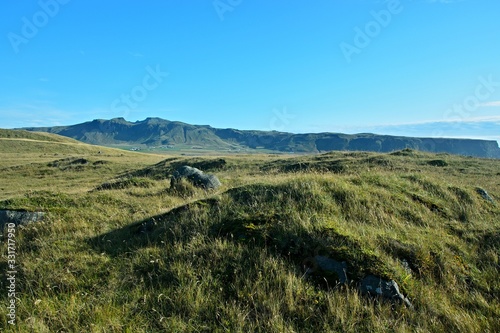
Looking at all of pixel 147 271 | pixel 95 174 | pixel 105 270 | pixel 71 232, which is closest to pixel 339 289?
pixel 147 271

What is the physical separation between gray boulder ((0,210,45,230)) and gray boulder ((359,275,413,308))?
908 cm

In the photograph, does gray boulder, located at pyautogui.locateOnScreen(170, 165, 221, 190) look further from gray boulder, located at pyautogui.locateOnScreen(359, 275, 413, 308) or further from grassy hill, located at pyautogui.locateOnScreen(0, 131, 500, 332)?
gray boulder, located at pyautogui.locateOnScreen(359, 275, 413, 308)

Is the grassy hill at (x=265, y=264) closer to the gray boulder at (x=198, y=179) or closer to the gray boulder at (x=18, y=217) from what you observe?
the gray boulder at (x=18, y=217)

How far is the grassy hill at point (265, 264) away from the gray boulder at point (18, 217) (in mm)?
361

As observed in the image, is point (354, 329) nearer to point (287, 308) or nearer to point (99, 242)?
point (287, 308)

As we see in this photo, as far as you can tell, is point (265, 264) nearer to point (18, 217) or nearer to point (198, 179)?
point (18, 217)

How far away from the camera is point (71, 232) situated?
793 centimetres

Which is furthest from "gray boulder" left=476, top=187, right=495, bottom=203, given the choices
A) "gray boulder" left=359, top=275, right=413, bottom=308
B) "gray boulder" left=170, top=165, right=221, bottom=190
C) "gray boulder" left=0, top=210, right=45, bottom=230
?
"gray boulder" left=0, top=210, right=45, bottom=230

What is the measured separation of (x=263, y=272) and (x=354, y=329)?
5.27ft

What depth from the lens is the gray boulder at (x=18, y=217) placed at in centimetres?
895

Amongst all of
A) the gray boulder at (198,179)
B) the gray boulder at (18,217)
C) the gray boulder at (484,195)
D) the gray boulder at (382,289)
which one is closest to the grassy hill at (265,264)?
the gray boulder at (382,289)

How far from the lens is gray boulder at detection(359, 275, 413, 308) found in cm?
472

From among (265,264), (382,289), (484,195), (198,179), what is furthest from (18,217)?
(484,195)

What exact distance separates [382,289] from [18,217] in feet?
33.2
